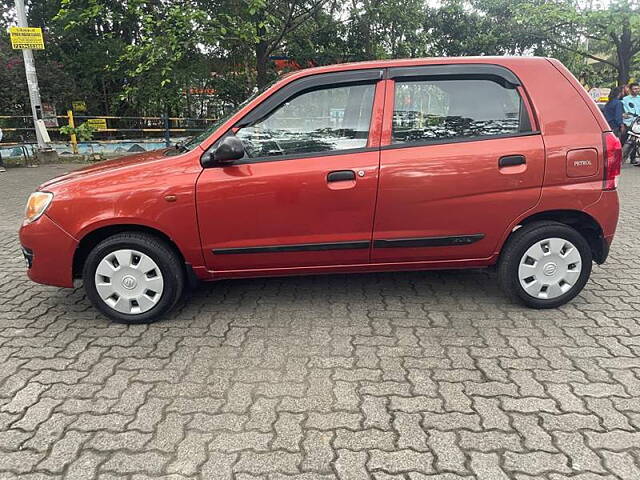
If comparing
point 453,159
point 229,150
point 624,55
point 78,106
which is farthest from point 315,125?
point 624,55

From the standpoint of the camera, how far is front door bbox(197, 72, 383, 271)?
130 inches

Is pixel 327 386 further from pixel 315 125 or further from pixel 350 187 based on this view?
pixel 315 125

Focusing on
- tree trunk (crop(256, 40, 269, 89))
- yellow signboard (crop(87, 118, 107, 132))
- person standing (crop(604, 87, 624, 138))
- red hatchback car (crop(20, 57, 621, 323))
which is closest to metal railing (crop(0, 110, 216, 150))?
yellow signboard (crop(87, 118, 107, 132))

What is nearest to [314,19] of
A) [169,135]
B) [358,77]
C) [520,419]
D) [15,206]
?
[169,135]

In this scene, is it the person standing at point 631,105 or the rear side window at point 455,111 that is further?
the person standing at point 631,105

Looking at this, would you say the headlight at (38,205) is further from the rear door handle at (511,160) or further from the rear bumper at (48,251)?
the rear door handle at (511,160)

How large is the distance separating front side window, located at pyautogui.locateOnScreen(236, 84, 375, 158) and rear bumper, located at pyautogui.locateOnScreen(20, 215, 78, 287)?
1.40m

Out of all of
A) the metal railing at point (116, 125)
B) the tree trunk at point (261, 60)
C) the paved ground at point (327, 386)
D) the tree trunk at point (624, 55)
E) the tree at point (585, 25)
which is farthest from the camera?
the tree trunk at point (624, 55)

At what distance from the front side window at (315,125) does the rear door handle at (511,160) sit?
→ 0.94m

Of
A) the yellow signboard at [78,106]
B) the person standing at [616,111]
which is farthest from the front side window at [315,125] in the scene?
the yellow signboard at [78,106]

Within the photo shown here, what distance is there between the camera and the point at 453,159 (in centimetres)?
336

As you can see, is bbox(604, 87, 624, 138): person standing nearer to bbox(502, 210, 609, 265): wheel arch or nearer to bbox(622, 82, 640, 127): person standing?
bbox(622, 82, 640, 127): person standing

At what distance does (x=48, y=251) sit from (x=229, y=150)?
1.45 m

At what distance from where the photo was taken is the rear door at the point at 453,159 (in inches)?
132
